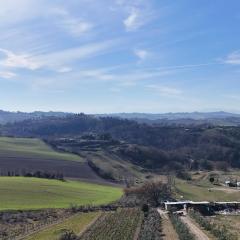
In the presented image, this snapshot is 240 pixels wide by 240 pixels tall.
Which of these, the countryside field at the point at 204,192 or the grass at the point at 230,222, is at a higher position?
the grass at the point at 230,222

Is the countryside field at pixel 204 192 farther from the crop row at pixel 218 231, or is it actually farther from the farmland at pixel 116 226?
the crop row at pixel 218 231

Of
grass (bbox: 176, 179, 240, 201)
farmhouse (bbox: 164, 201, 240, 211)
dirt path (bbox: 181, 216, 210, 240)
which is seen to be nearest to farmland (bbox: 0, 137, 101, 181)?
grass (bbox: 176, 179, 240, 201)

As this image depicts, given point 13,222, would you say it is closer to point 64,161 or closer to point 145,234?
point 145,234

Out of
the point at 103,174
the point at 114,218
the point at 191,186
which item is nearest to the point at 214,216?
the point at 114,218

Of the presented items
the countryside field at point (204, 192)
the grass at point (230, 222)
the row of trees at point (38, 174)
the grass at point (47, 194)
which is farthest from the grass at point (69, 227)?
the row of trees at point (38, 174)

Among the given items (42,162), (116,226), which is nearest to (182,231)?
(116,226)

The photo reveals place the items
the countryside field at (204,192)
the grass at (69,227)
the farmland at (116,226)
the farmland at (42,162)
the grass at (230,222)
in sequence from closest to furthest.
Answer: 1. the farmland at (116,226)
2. the grass at (69,227)
3. the grass at (230,222)
4. the countryside field at (204,192)
5. the farmland at (42,162)
